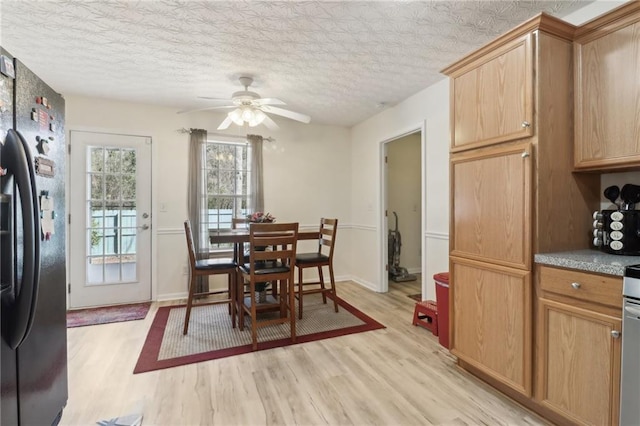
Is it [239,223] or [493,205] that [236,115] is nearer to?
[239,223]

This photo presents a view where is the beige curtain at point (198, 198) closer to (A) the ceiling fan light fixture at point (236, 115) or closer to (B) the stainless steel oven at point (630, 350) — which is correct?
(A) the ceiling fan light fixture at point (236, 115)

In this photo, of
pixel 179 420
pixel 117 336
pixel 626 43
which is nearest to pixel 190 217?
pixel 117 336

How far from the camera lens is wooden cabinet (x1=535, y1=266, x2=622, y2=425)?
1355 mm

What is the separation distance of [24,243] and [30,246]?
23 millimetres

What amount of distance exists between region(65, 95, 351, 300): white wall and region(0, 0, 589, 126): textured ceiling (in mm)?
368

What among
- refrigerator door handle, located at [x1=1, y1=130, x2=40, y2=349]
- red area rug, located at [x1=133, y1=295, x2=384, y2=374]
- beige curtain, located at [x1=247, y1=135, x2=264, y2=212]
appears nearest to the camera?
refrigerator door handle, located at [x1=1, y1=130, x2=40, y2=349]

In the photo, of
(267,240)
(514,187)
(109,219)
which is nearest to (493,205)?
(514,187)

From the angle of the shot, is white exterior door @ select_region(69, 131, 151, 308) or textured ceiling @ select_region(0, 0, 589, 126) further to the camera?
white exterior door @ select_region(69, 131, 151, 308)

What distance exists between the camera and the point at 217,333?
274cm

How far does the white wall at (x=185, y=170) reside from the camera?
3631 mm

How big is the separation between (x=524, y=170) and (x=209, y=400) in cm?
228

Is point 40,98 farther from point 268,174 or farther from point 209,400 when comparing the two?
point 268,174

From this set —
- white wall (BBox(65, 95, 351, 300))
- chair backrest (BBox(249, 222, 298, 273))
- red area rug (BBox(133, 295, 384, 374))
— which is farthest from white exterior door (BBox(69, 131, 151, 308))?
Answer: chair backrest (BBox(249, 222, 298, 273))

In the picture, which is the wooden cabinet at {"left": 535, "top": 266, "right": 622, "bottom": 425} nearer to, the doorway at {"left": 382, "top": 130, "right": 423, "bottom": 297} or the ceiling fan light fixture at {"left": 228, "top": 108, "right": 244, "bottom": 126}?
the ceiling fan light fixture at {"left": 228, "top": 108, "right": 244, "bottom": 126}
